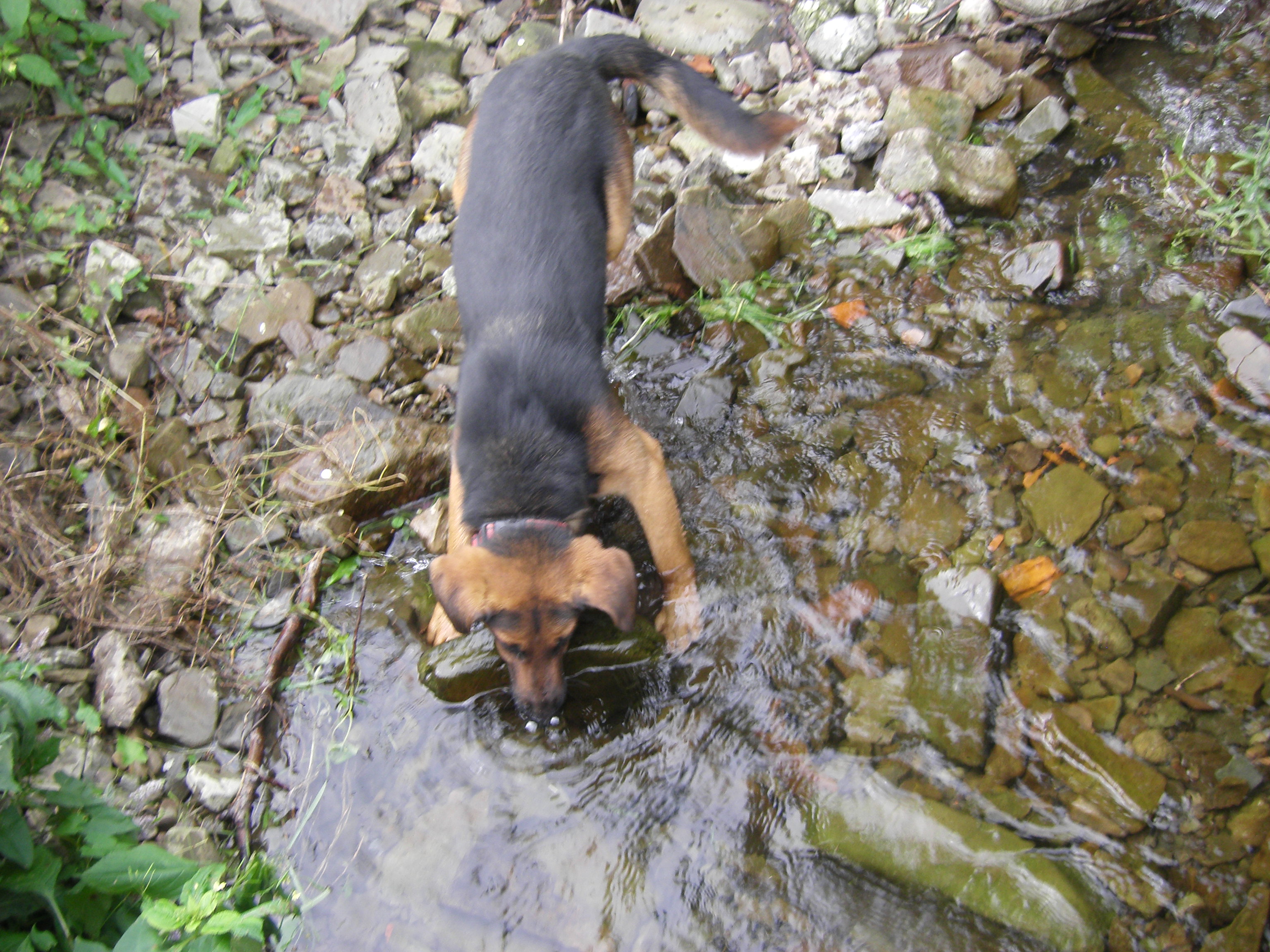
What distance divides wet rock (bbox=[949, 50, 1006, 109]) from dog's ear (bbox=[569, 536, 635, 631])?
391 cm

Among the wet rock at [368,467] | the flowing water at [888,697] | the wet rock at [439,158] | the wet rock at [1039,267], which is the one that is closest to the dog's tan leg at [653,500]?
the flowing water at [888,697]

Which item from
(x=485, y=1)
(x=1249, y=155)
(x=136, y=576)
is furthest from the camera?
(x=485, y=1)

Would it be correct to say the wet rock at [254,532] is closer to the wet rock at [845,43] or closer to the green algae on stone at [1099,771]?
the green algae on stone at [1099,771]

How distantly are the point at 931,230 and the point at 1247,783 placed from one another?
294 cm

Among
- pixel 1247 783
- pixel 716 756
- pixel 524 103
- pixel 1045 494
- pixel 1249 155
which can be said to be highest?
pixel 524 103

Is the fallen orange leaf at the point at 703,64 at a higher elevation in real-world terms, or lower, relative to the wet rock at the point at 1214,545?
higher

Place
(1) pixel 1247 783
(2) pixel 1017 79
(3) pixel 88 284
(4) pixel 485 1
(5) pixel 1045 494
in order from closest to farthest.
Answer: (1) pixel 1247 783 < (5) pixel 1045 494 < (3) pixel 88 284 < (2) pixel 1017 79 < (4) pixel 485 1

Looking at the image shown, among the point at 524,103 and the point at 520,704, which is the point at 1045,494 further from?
the point at 524,103

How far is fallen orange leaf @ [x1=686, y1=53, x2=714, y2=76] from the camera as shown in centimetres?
527

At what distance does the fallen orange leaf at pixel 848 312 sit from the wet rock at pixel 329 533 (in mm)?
2673

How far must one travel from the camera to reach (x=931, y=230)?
4277 millimetres

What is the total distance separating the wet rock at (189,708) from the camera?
3.22 m

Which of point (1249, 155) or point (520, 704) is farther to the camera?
point (1249, 155)

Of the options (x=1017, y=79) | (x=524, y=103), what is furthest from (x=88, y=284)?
(x=1017, y=79)
